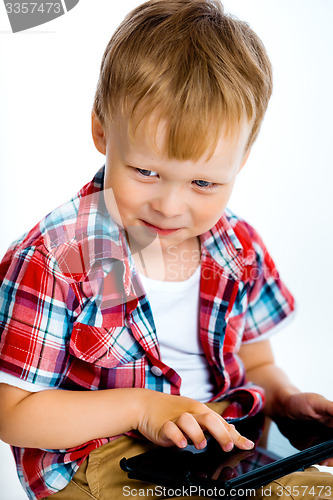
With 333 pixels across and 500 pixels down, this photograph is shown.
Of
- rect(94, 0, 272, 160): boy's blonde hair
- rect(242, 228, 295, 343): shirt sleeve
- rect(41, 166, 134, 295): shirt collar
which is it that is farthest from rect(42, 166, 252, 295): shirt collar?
rect(242, 228, 295, 343): shirt sleeve

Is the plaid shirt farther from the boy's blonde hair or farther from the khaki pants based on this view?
the boy's blonde hair

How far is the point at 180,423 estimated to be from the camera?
647 mm

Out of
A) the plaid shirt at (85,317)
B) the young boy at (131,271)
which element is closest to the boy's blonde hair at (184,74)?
the young boy at (131,271)

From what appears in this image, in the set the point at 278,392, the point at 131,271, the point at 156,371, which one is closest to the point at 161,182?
the point at 131,271

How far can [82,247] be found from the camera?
733 mm

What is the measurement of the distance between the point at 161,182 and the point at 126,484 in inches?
12.3

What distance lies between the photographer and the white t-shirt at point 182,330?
0.81 m

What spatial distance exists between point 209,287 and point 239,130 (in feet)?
0.73

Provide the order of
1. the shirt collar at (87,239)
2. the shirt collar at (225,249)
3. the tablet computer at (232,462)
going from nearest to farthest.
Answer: the tablet computer at (232,462), the shirt collar at (87,239), the shirt collar at (225,249)

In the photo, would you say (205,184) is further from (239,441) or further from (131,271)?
(239,441)

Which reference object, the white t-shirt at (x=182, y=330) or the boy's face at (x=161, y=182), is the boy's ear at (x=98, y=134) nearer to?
the boy's face at (x=161, y=182)

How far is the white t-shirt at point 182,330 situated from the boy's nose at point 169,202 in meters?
0.14

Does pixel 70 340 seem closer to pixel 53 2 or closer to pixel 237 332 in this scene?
pixel 237 332

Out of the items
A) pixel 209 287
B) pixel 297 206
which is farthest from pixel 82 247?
pixel 297 206
